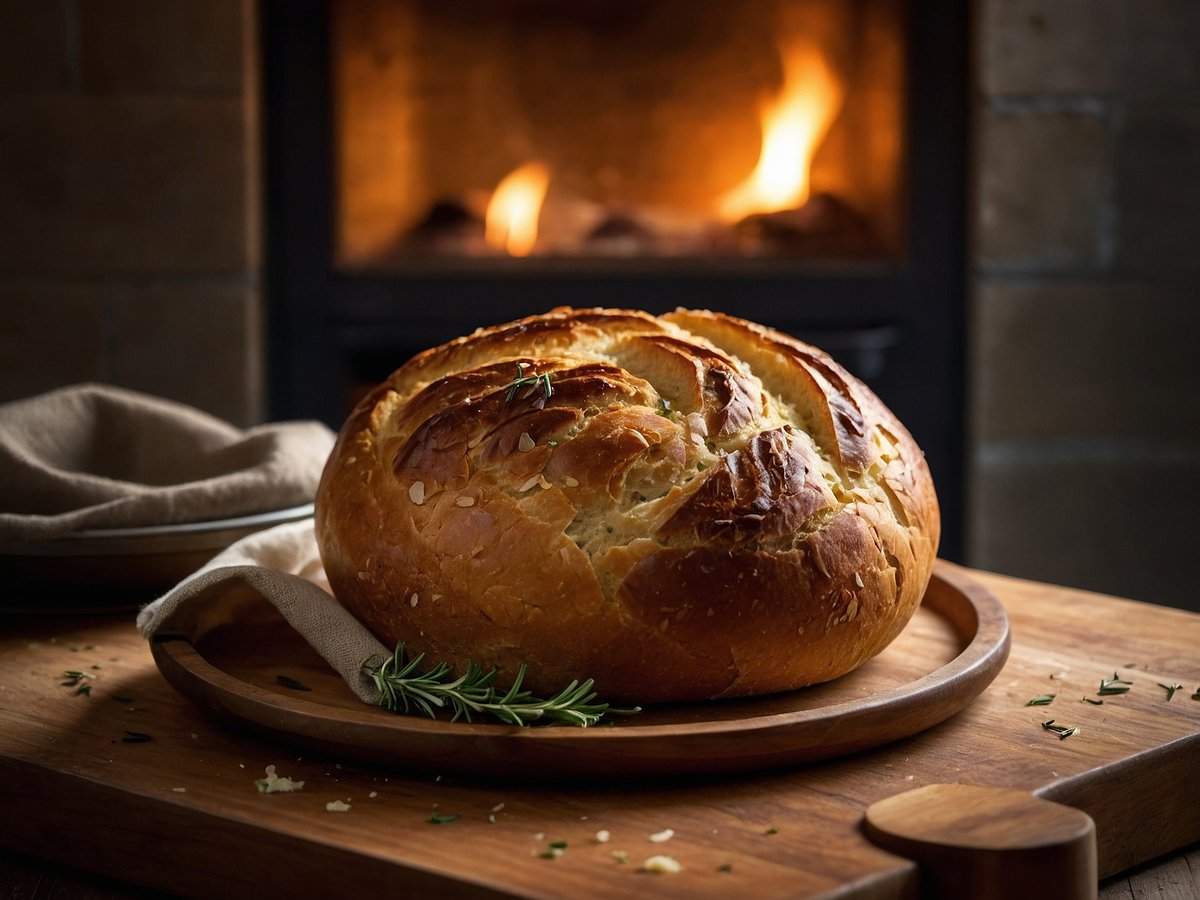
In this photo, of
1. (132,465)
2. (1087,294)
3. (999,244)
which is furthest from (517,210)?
(132,465)

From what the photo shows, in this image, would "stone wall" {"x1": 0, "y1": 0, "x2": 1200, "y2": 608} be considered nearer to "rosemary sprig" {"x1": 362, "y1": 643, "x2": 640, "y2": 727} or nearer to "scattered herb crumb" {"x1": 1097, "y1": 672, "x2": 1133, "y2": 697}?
"scattered herb crumb" {"x1": 1097, "y1": 672, "x2": 1133, "y2": 697}

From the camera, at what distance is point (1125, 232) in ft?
8.43

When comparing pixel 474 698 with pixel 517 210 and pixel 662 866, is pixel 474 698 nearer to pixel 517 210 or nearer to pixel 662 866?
pixel 662 866

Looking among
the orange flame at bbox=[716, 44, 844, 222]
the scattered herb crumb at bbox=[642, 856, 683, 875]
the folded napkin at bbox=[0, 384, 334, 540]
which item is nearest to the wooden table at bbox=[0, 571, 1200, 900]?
the scattered herb crumb at bbox=[642, 856, 683, 875]

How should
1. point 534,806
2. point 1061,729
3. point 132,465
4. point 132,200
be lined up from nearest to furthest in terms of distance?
1. point 534,806
2. point 1061,729
3. point 132,465
4. point 132,200

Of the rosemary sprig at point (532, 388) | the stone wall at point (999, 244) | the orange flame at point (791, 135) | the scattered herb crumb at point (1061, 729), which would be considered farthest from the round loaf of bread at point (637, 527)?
the orange flame at point (791, 135)

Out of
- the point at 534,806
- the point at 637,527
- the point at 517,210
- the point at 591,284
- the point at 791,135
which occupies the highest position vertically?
the point at 791,135

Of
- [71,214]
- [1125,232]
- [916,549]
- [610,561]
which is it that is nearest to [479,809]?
[610,561]

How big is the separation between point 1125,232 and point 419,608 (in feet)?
6.62

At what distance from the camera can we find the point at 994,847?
0.72 meters

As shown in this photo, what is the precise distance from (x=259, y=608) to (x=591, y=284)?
4.73 feet

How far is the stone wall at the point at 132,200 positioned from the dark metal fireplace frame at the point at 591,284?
0.07 meters

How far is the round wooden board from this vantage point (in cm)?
84

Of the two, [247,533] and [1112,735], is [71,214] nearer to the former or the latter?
[247,533]
